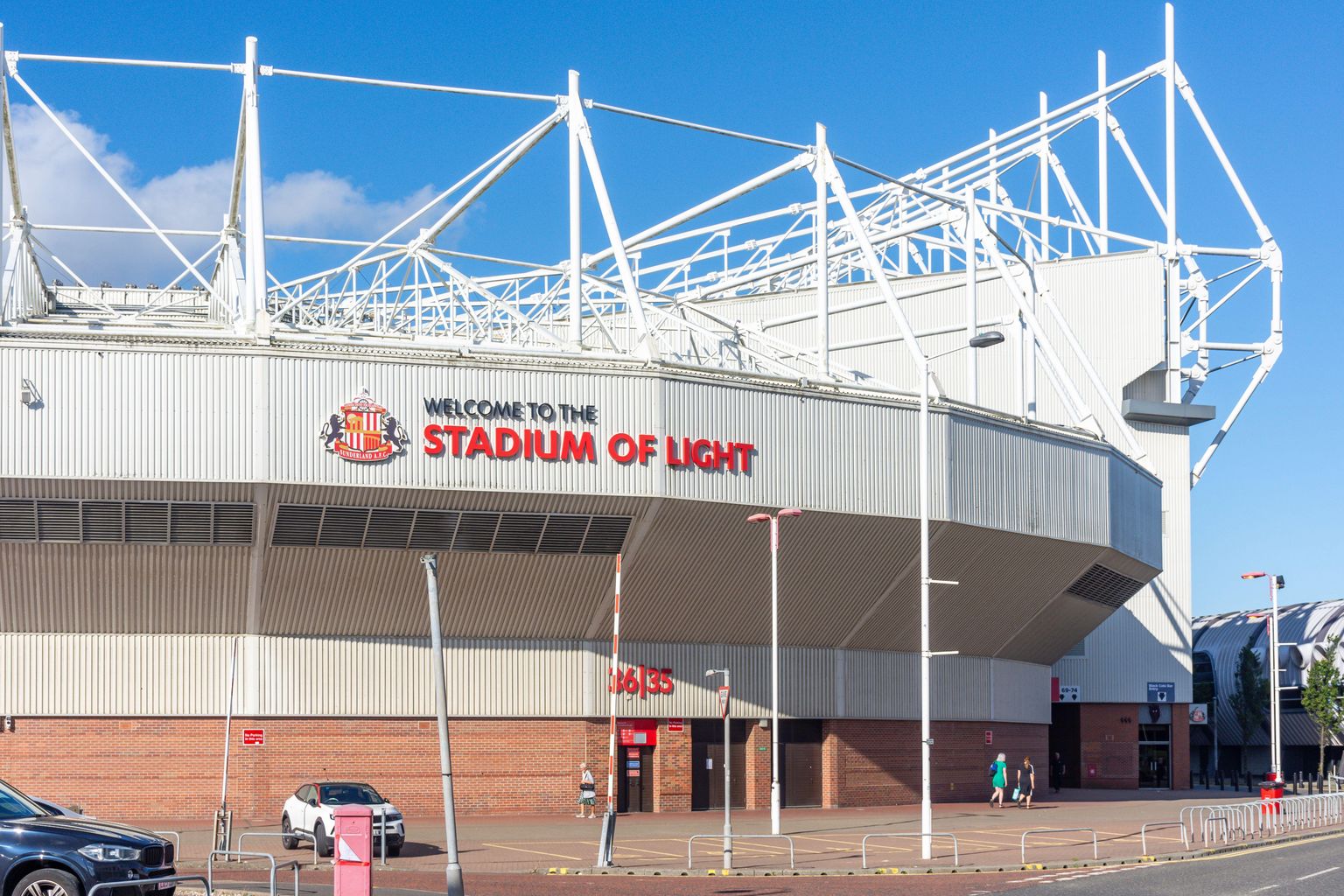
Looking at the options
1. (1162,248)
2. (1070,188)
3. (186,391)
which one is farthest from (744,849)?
(1070,188)

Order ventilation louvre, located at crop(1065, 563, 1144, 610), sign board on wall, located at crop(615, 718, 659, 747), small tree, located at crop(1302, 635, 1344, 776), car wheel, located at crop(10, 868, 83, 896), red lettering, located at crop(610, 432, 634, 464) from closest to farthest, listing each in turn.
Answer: car wheel, located at crop(10, 868, 83, 896) → red lettering, located at crop(610, 432, 634, 464) → sign board on wall, located at crop(615, 718, 659, 747) → ventilation louvre, located at crop(1065, 563, 1144, 610) → small tree, located at crop(1302, 635, 1344, 776)

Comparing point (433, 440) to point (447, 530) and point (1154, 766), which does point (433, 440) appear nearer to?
point (447, 530)

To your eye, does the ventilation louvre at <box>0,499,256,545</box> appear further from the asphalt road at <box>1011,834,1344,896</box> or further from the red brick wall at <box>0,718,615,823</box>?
the asphalt road at <box>1011,834,1344,896</box>

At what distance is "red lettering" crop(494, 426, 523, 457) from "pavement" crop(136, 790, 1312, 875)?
9375 millimetres

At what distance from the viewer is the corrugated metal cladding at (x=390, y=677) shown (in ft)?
132

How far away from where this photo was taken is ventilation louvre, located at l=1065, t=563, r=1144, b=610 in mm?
51969

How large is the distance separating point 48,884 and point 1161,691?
56.6 metres

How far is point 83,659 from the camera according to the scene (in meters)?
40.3

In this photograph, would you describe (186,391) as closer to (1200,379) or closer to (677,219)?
(677,219)

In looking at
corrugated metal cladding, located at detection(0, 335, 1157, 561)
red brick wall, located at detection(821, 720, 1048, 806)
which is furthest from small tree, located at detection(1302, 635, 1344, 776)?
corrugated metal cladding, located at detection(0, 335, 1157, 561)

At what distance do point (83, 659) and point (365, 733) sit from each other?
25.1 feet

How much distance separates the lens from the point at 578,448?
128ft

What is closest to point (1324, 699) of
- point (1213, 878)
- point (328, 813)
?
point (1213, 878)

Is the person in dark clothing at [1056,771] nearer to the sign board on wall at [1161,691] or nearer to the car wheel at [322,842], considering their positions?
the sign board on wall at [1161,691]
